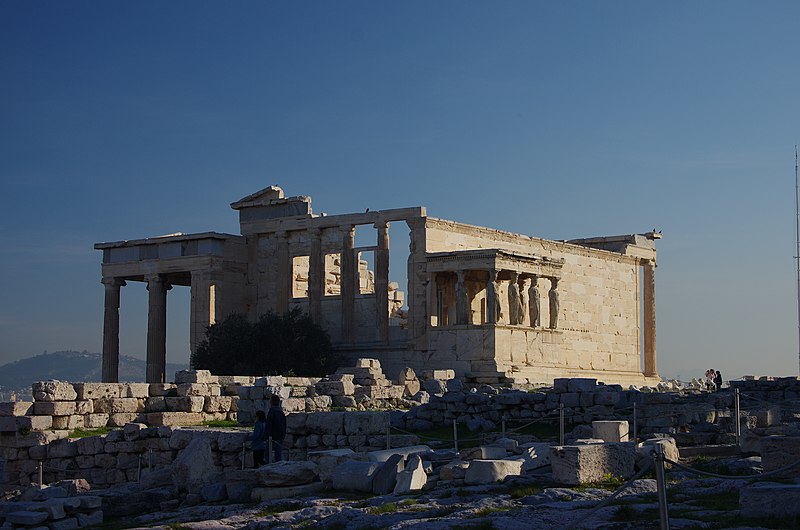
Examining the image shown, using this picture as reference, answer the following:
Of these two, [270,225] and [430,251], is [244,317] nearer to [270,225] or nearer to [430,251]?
[270,225]

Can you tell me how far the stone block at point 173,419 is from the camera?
23516 mm

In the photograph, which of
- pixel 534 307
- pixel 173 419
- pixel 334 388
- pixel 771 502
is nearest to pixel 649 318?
pixel 534 307

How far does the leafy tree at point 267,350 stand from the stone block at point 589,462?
914 inches

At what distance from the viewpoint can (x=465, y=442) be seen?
19297 mm

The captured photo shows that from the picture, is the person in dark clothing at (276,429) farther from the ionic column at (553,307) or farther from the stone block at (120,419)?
the ionic column at (553,307)

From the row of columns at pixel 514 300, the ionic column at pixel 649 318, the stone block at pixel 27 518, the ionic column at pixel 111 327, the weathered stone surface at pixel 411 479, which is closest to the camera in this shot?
the weathered stone surface at pixel 411 479

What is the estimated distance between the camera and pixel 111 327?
42.7 m

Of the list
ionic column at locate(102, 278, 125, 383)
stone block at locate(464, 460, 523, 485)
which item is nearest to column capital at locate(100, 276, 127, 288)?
ionic column at locate(102, 278, 125, 383)

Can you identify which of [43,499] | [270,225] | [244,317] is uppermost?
[270,225]

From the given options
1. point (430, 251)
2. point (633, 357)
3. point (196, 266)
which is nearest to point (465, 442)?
point (430, 251)

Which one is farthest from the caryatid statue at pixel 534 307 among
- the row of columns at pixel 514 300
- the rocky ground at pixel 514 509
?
the rocky ground at pixel 514 509

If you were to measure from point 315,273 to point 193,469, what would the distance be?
23991 mm

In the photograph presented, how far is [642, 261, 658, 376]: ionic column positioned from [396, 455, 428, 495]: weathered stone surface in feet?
110

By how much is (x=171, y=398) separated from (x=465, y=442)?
7149 millimetres
